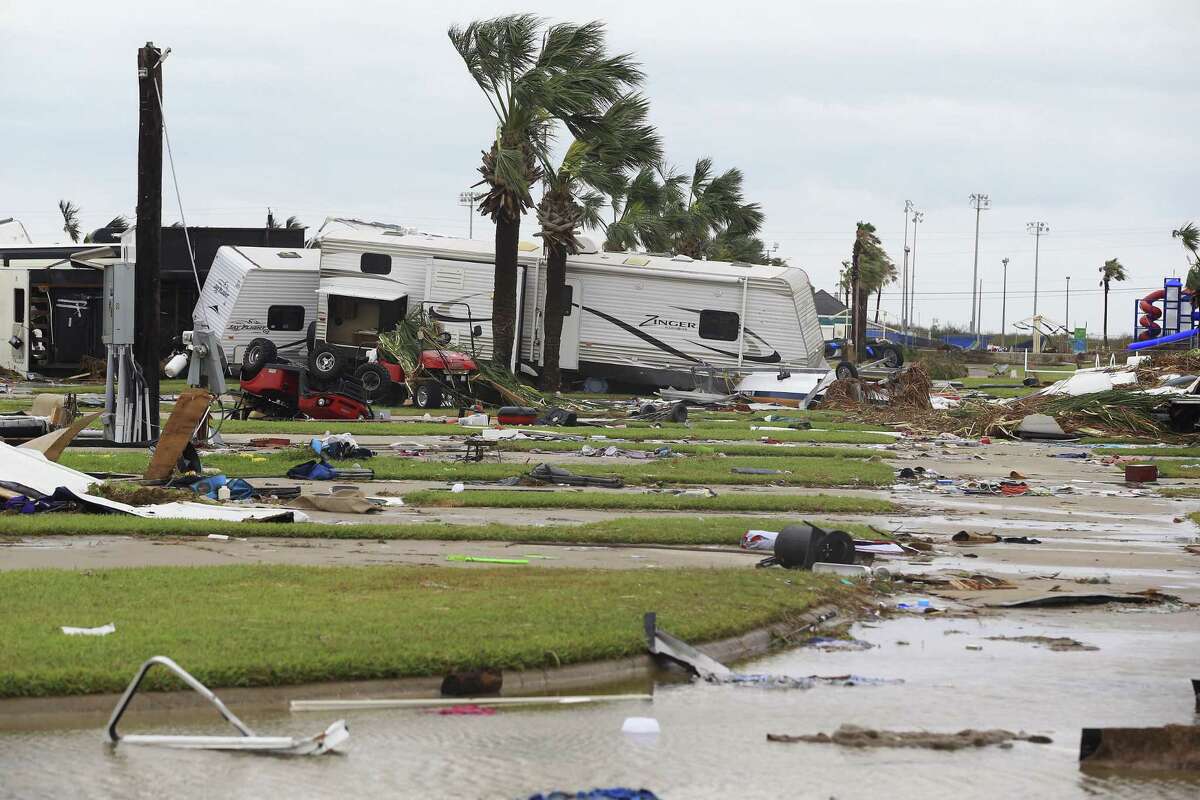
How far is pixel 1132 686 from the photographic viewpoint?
9180mm

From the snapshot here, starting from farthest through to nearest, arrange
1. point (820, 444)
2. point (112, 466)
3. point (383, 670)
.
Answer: point (820, 444), point (112, 466), point (383, 670)

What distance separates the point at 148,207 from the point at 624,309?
2161 cm

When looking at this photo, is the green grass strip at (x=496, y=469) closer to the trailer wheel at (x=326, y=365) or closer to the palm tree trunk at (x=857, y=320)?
the trailer wheel at (x=326, y=365)

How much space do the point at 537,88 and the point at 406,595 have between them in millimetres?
29325

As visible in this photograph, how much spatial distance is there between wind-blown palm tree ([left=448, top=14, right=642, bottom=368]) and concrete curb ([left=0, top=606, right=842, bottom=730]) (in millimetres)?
29120

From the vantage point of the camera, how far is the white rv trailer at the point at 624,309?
41.5 meters

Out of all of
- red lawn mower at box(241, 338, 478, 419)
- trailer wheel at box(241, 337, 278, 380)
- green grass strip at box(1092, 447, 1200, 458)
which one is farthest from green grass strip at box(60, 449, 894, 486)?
trailer wheel at box(241, 337, 278, 380)

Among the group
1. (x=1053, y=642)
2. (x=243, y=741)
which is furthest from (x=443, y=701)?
(x=1053, y=642)

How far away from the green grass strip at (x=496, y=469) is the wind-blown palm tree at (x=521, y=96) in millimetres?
16571

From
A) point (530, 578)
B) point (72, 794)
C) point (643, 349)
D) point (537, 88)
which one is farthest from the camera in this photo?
point (643, 349)

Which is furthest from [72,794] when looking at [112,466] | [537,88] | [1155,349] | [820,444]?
[1155,349]

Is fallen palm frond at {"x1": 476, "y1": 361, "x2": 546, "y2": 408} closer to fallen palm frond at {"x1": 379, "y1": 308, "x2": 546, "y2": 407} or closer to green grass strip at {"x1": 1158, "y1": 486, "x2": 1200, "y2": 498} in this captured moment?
fallen palm frond at {"x1": 379, "y1": 308, "x2": 546, "y2": 407}

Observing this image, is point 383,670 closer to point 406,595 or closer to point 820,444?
point 406,595

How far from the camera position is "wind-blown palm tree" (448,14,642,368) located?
38688 millimetres
